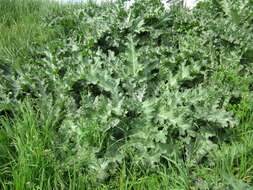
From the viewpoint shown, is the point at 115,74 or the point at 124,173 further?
the point at 115,74

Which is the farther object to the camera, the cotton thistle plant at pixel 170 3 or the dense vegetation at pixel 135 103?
the cotton thistle plant at pixel 170 3

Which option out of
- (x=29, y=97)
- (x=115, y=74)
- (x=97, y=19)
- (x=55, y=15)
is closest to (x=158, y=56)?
(x=115, y=74)

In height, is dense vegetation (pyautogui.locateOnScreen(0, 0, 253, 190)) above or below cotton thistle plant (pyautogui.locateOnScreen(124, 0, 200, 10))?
below

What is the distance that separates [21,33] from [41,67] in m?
1.07

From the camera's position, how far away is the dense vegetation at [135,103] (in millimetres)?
2977

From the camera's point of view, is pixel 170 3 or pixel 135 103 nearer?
pixel 135 103

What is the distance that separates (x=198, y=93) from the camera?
338cm

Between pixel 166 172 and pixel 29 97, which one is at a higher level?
pixel 29 97

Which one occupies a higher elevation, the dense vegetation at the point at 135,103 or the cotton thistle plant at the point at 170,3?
the cotton thistle plant at the point at 170,3

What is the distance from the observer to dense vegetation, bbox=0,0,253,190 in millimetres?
2977

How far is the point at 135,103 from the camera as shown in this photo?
3.32 meters

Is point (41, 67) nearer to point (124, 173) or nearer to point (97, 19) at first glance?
point (97, 19)

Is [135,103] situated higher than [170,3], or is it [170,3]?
[170,3]

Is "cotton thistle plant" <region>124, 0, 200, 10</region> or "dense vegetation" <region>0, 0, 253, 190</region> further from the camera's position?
"cotton thistle plant" <region>124, 0, 200, 10</region>
